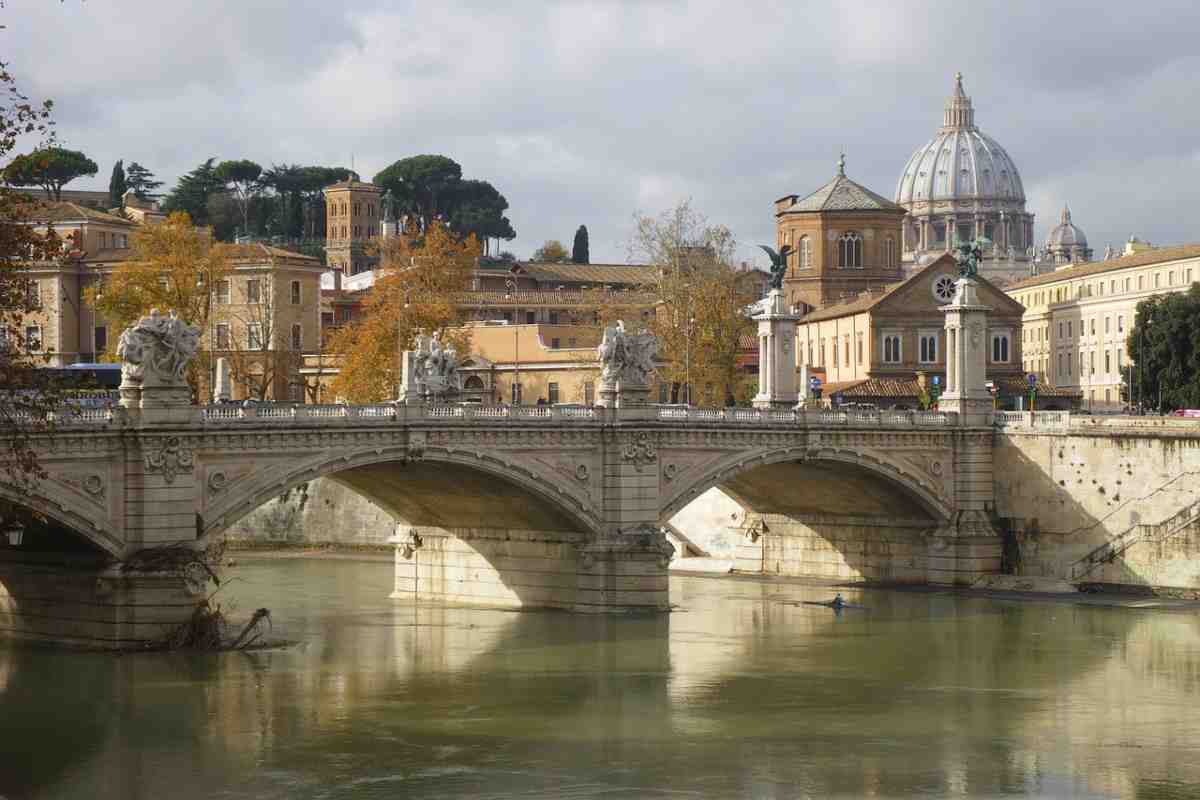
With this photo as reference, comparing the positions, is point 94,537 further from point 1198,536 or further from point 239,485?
point 1198,536

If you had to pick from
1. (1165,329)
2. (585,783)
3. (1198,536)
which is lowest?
(585,783)

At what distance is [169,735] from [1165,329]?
62302 millimetres

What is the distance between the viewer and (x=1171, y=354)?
97.2 m

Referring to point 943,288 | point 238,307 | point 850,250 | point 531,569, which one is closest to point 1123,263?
point 850,250

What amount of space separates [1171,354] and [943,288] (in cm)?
1015

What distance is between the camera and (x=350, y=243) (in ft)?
532

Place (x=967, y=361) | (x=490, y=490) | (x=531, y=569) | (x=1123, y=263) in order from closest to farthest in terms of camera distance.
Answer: (x=490, y=490), (x=531, y=569), (x=967, y=361), (x=1123, y=263)

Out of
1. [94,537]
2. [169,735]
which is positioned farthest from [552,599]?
[169,735]

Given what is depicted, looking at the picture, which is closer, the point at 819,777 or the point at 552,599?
the point at 819,777

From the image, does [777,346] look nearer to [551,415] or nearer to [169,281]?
[551,415]

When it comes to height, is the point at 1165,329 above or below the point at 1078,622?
above

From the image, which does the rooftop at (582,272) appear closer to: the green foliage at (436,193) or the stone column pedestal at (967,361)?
the green foliage at (436,193)

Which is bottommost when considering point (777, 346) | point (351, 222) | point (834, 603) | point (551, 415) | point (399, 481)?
point (834, 603)

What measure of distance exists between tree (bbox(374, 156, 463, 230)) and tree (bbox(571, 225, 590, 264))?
1510 centimetres
